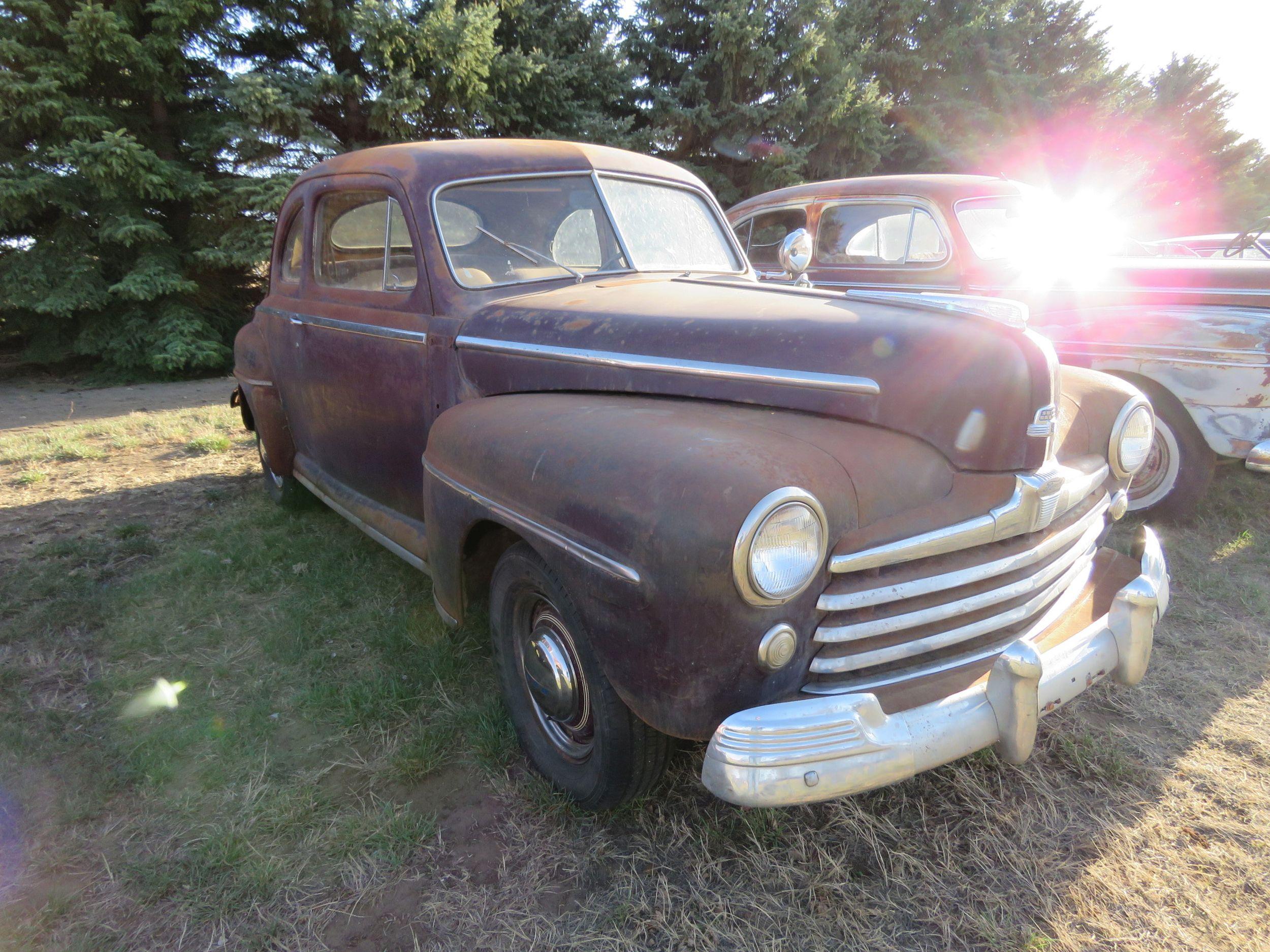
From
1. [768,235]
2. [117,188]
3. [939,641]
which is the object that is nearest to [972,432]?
[939,641]

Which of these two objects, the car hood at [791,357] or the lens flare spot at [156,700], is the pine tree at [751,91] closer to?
the car hood at [791,357]

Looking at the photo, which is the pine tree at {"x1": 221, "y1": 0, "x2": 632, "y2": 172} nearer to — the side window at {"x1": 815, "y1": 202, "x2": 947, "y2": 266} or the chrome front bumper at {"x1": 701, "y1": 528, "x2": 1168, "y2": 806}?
the side window at {"x1": 815, "y1": 202, "x2": 947, "y2": 266}

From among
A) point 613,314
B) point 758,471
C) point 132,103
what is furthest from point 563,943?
point 132,103

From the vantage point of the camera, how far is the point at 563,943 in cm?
175

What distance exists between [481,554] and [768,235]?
4.61 meters

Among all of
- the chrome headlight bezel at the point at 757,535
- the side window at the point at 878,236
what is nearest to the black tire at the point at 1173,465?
the side window at the point at 878,236

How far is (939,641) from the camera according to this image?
176cm

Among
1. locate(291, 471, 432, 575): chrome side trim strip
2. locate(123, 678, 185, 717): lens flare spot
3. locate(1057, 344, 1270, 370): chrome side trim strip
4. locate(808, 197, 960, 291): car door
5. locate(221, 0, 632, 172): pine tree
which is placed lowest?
locate(123, 678, 185, 717): lens flare spot

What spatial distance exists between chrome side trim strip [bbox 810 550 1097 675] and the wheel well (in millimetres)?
953

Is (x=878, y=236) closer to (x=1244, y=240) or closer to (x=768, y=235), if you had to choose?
(x=768, y=235)

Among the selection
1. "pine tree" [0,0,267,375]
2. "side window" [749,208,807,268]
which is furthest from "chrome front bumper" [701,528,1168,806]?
"pine tree" [0,0,267,375]

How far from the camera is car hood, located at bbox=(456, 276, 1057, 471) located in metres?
1.90

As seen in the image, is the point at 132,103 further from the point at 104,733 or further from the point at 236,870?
the point at 236,870

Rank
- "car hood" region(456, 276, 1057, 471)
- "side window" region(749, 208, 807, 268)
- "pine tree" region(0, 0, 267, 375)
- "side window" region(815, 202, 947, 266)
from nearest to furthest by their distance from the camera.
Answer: "car hood" region(456, 276, 1057, 471), "side window" region(815, 202, 947, 266), "side window" region(749, 208, 807, 268), "pine tree" region(0, 0, 267, 375)
